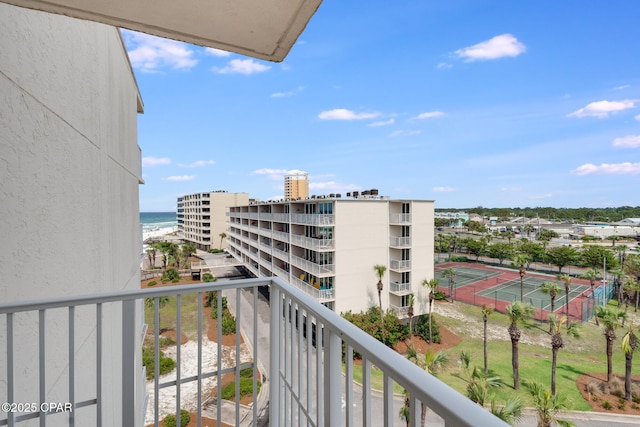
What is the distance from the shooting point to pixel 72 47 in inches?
78.1

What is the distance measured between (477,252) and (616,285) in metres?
13.5

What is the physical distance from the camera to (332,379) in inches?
36.5

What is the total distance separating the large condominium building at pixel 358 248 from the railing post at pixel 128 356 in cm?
1300

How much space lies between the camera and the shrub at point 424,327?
16.2 metres

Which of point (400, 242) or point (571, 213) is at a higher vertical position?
point (571, 213)

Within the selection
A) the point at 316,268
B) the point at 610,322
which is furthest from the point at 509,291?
the point at 316,268

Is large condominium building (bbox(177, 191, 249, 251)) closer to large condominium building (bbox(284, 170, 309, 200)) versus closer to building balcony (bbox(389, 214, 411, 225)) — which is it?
large condominium building (bbox(284, 170, 309, 200))

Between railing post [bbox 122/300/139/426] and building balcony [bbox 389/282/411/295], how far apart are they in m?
15.8

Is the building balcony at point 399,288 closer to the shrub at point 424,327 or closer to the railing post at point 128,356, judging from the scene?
the shrub at point 424,327

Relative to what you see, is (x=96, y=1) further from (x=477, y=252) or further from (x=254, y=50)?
(x=477, y=252)

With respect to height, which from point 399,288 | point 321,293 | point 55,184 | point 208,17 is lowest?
point 399,288

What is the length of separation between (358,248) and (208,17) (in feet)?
48.5

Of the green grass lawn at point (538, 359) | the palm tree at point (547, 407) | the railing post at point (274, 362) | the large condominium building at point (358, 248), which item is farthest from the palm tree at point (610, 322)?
the railing post at point (274, 362)

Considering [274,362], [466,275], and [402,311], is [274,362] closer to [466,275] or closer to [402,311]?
[402,311]
